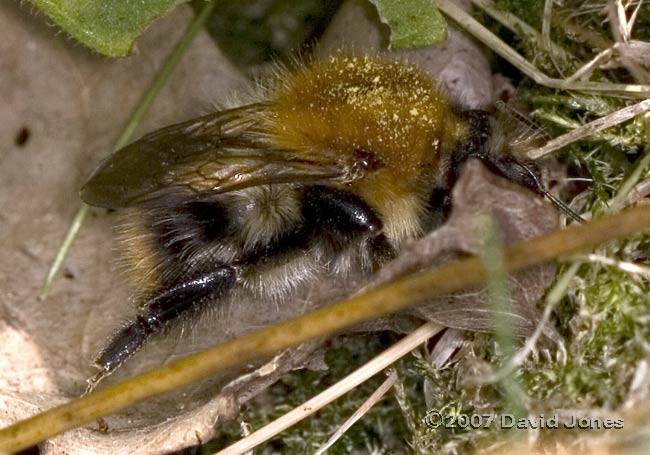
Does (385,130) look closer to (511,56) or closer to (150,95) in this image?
(511,56)

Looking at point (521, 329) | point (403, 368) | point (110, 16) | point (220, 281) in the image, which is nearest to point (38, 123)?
point (110, 16)

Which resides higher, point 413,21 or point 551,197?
point 413,21

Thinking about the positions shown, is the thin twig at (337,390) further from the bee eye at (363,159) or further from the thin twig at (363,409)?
the bee eye at (363,159)

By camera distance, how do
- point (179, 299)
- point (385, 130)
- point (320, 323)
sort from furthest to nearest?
point (179, 299), point (385, 130), point (320, 323)

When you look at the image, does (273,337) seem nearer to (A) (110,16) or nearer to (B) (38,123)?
(A) (110,16)

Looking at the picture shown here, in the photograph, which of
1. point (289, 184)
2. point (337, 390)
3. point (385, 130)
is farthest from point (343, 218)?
point (337, 390)

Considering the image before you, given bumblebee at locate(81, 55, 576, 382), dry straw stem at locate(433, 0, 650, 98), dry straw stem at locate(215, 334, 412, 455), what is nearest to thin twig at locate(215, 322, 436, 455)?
dry straw stem at locate(215, 334, 412, 455)

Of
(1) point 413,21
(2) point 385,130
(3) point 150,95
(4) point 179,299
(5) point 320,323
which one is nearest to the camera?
(5) point 320,323
